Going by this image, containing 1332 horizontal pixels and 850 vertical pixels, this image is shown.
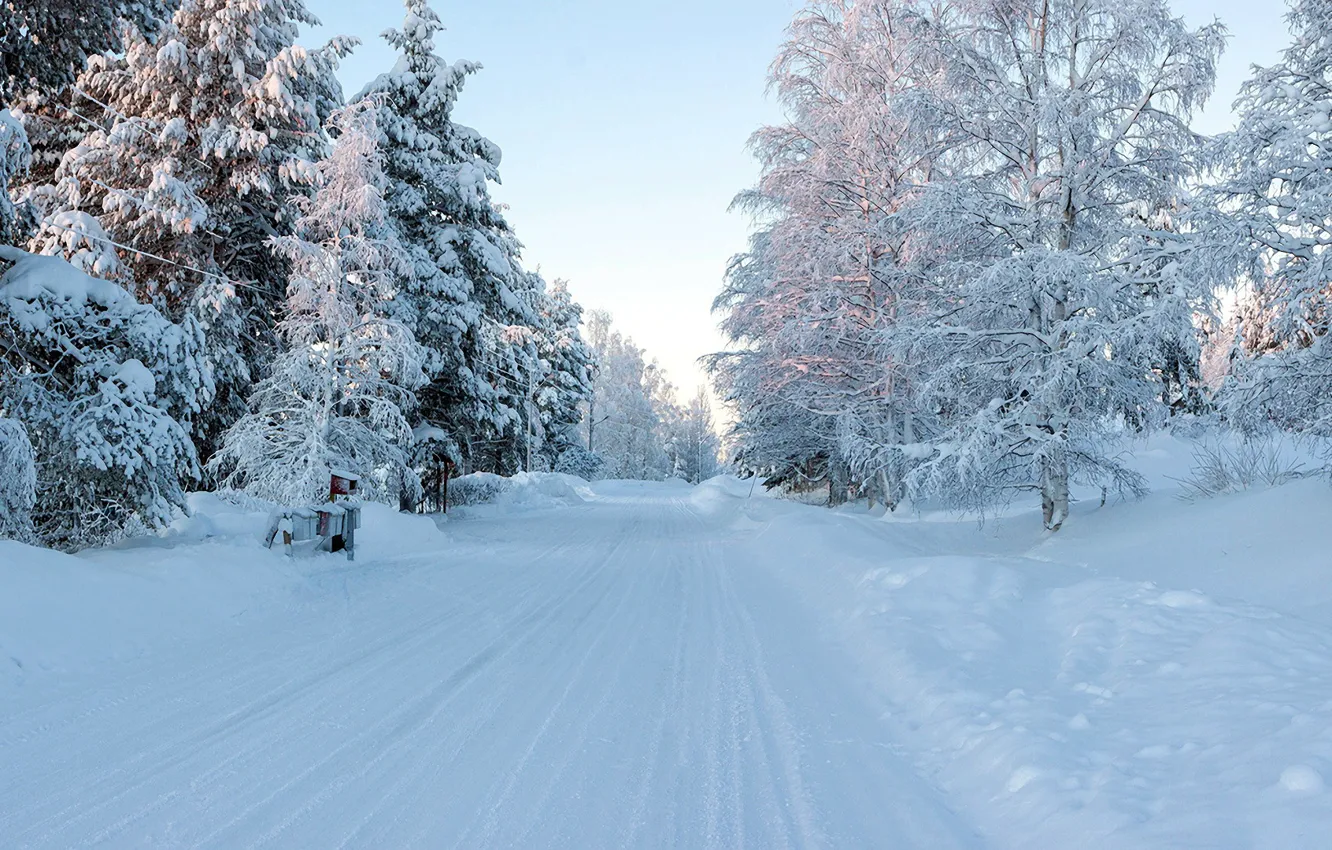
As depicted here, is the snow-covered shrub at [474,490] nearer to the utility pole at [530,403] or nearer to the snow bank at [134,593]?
the utility pole at [530,403]

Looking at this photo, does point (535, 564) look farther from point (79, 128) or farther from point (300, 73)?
point (79, 128)

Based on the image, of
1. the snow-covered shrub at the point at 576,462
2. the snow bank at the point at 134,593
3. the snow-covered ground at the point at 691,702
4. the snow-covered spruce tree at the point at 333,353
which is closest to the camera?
the snow-covered ground at the point at 691,702

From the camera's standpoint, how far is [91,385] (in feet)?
25.9

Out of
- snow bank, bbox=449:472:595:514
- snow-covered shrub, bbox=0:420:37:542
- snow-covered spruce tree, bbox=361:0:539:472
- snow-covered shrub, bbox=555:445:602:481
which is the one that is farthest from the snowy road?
snow-covered shrub, bbox=555:445:602:481

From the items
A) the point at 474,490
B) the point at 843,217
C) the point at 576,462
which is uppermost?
the point at 843,217

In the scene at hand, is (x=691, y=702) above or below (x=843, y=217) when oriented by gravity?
below

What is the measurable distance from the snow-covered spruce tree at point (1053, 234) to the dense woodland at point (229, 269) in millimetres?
10140

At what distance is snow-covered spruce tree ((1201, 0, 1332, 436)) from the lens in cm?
723

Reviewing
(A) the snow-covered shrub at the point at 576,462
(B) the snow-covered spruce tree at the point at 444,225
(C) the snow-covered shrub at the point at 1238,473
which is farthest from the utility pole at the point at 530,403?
(C) the snow-covered shrub at the point at 1238,473

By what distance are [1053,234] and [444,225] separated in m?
14.3

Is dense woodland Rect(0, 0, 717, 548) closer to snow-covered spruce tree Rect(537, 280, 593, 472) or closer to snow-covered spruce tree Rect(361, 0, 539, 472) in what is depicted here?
snow-covered spruce tree Rect(361, 0, 539, 472)

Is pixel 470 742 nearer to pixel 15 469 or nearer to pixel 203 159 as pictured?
pixel 15 469

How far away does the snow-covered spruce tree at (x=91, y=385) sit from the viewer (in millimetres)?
7477

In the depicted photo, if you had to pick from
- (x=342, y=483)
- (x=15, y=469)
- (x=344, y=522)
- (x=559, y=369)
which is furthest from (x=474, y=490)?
(x=15, y=469)
